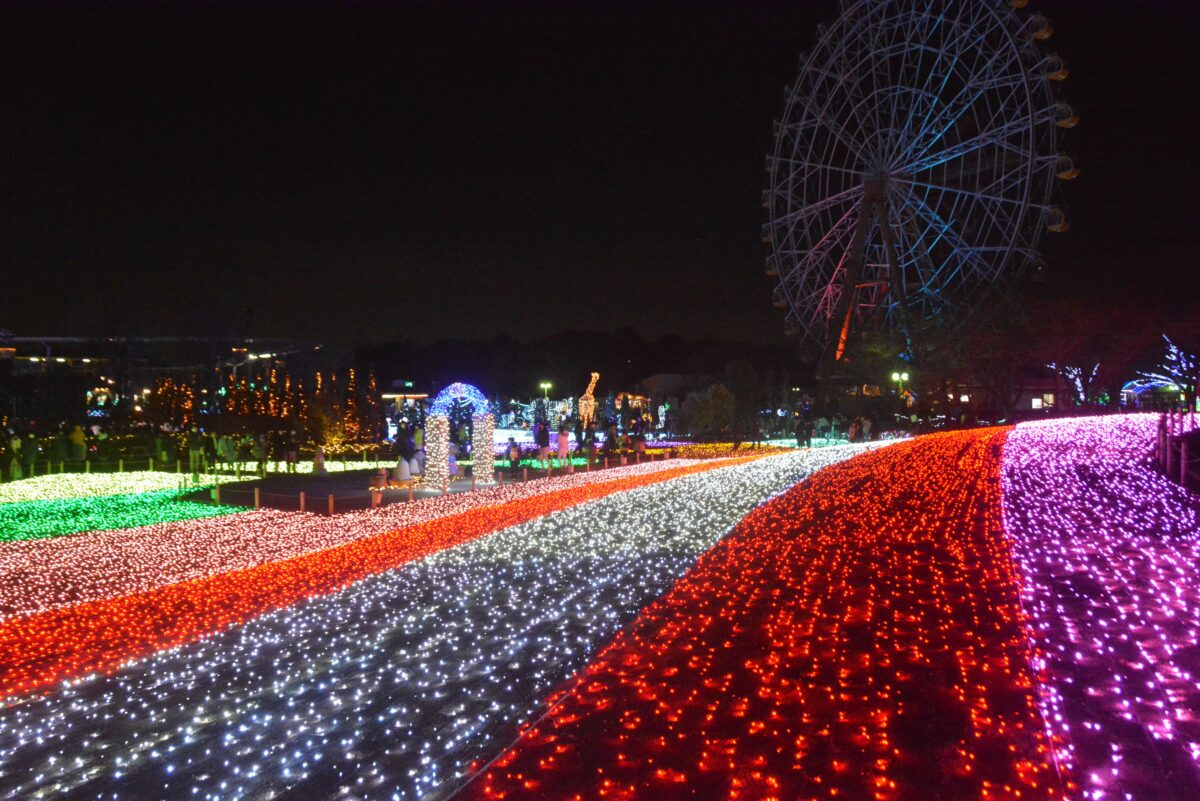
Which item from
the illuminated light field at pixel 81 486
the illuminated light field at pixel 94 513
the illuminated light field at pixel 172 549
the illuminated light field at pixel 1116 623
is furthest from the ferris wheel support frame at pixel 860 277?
the illuminated light field at pixel 94 513

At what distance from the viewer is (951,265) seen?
31.3 meters

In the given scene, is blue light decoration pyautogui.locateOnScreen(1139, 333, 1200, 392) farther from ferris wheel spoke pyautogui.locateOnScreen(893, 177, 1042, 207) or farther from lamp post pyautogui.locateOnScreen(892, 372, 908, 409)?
ferris wheel spoke pyautogui.locateOnScreen(893, 177, 1042, 207)

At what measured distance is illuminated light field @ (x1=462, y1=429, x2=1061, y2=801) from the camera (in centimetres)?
420

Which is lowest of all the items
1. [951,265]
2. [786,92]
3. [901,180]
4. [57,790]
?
[57,790]

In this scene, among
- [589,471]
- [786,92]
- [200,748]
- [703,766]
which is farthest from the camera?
[786,92]

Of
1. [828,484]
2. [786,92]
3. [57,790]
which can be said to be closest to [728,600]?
[57,790]

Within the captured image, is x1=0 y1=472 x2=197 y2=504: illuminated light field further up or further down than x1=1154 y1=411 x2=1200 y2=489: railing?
further down

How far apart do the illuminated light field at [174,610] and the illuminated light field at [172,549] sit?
36 centimetres

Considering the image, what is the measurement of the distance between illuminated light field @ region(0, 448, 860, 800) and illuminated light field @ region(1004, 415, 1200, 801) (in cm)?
275

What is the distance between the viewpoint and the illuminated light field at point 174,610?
655 cm

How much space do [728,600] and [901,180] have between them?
28199 mm

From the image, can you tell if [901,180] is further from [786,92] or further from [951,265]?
[786,92]

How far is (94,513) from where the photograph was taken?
15.9 m

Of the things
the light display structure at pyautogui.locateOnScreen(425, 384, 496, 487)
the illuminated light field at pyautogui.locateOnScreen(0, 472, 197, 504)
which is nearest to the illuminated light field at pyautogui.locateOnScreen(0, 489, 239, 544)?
the illuminated light field at pyautogui.locateOnScreen(0, 472, 197, 504)
